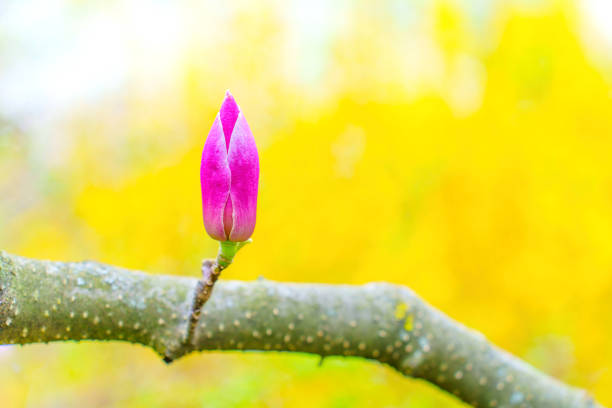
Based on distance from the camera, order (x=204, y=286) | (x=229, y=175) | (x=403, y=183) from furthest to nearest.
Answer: (x=403, y=183)
(x=204, y=286)
(x=229, y=175)

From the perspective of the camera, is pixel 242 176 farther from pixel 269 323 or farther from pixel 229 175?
→ pixel 269 323

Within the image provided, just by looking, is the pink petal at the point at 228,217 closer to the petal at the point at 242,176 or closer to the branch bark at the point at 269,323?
the petal at the point at 242,176

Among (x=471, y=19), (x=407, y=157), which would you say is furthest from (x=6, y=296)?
(x=471, y=19)

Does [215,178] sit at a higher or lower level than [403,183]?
lower

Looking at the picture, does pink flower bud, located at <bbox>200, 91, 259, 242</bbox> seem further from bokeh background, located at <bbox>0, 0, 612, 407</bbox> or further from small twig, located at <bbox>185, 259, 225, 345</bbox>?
bokeh background, located at <bbox>0, 0, 612, 407</bbox>

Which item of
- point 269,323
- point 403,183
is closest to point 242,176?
point 269,323

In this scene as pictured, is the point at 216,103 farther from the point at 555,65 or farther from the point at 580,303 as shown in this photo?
the point at 580,303

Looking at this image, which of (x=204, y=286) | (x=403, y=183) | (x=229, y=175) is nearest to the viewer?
(x=229, y=175)

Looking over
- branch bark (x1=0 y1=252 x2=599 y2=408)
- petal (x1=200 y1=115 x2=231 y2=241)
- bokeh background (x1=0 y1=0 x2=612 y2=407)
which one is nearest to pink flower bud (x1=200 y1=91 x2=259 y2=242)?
petal (x1=200 y1=115 x2=231 y2=241)
